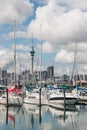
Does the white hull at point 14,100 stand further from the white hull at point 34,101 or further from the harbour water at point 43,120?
the harbour water at point 43,120

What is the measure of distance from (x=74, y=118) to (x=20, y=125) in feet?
39.2

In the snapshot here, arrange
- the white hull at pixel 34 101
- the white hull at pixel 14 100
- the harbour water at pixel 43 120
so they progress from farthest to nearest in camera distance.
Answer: the white hull at pixel 34 101 → the white hull at pixel 14 100 → the harbour water at pixel 43 120

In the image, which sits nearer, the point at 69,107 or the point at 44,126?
the point at 44,126

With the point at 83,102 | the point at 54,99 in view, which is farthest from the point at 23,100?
the point at 83,102

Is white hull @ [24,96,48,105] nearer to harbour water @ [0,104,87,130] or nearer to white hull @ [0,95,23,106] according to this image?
white hull @ [0,95,23,106]

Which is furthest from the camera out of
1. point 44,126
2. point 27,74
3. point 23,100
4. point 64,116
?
point 27,74

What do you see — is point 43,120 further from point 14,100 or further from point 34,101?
point 34,101

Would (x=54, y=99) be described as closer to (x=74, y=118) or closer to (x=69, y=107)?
(x=69, y=107)

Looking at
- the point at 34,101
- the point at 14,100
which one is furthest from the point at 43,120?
the point at 34,101

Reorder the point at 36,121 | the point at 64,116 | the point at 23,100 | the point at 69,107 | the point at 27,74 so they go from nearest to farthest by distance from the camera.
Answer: the point at 36,121 → the point at 64,116 → the point at 69,107 → the point at 23,100 → the point at 27,74

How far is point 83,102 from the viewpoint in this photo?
85500 mm

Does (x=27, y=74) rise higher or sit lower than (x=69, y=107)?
higher

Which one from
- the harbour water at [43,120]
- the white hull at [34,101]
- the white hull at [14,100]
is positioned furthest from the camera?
the white hull at [34,101]

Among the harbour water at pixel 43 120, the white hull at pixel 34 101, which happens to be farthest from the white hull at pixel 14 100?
the harbour water at pixel 43 120
